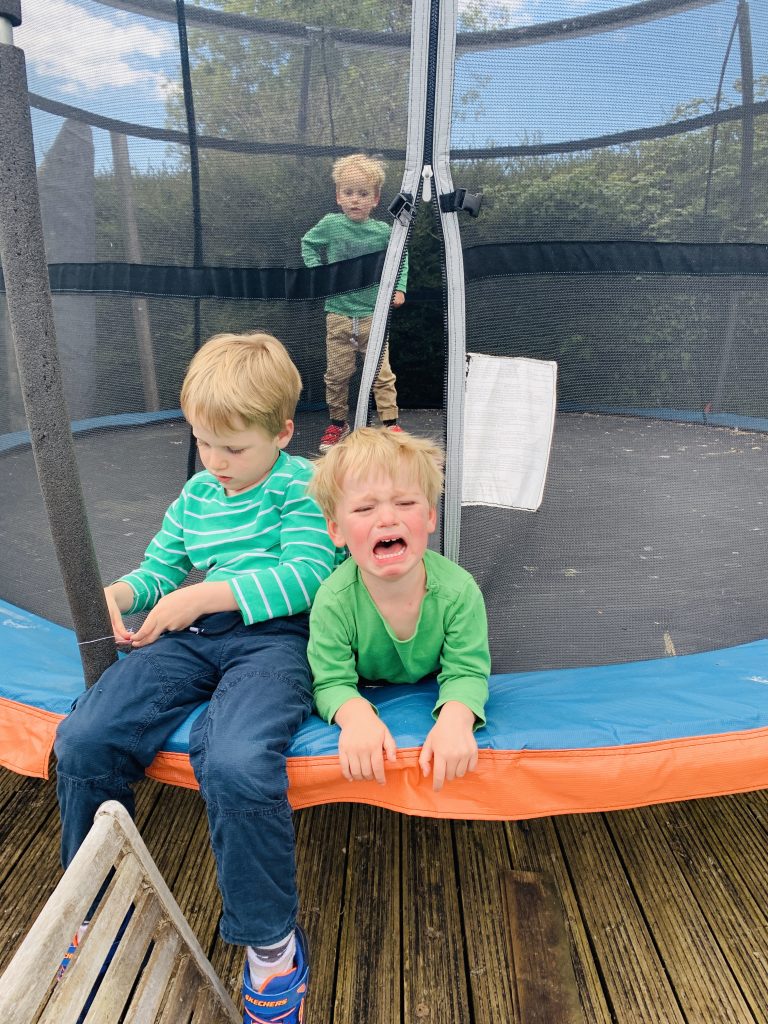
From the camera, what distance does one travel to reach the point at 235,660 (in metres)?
1.33

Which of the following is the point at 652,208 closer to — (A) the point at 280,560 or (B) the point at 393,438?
(B) the point at 393,438

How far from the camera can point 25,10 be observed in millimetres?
1538

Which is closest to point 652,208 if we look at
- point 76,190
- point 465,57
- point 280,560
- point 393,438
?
point 465,57

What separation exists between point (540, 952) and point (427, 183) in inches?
54.9

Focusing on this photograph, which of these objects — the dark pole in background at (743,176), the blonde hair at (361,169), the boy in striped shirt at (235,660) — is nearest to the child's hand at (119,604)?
the boy in striped shirt at (235,660)

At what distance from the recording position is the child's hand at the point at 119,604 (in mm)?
1382

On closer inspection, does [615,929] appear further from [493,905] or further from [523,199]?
[523,199]

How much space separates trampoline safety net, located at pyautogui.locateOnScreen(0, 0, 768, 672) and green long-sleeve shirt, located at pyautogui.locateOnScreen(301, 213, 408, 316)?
2 cm

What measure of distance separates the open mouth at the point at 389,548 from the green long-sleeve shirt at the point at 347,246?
1.85ft

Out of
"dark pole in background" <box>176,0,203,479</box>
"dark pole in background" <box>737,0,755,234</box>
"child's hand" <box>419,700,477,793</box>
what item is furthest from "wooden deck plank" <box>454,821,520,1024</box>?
"dark pole in background" <box>737,0,755,234</box>

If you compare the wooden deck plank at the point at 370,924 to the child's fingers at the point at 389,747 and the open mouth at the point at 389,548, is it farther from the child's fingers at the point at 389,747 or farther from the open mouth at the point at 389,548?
the open mouth at the point at 389,548

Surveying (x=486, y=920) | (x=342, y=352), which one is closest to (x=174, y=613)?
(x=342, y=352)

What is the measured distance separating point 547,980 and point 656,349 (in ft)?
3.83

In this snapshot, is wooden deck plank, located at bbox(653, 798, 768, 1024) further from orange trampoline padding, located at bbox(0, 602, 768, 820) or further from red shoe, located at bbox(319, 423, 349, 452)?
red shoe, located at bbox(319, 423, 349, 452)
